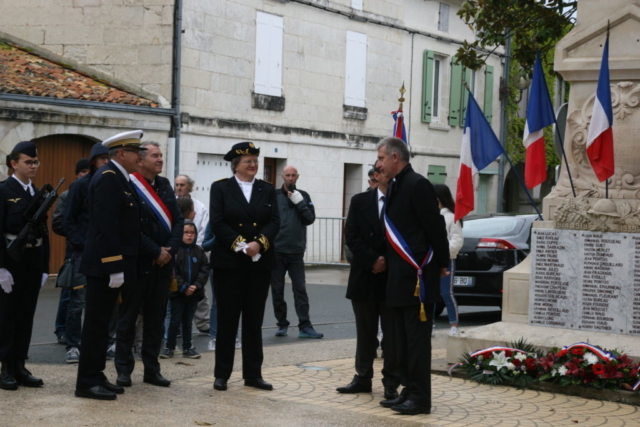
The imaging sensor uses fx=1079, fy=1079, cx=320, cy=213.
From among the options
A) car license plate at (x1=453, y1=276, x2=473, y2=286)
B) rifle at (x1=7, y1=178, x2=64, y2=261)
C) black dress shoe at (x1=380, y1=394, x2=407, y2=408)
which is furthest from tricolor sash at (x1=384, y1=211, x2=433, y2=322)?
car license plate at (x1=453, y1=276, x2=473, y2=286)

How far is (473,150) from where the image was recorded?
9.85m

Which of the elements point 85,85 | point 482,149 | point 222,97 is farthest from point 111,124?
point 482,149

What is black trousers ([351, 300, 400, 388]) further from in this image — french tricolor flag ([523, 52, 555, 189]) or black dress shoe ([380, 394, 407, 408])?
french tricolor flag ([523, 52, 555, 189])

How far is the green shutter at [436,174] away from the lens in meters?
28.7

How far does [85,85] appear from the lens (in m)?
20.0

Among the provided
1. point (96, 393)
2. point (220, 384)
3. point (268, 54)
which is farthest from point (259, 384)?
point (268, 54)

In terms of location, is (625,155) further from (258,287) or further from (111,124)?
(111,124)

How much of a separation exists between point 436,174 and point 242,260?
20976mm

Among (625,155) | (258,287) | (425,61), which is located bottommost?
(258,287)

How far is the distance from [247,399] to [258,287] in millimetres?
999

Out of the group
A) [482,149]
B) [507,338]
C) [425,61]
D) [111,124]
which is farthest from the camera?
[425,61]

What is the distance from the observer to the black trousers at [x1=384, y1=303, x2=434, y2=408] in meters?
7.50

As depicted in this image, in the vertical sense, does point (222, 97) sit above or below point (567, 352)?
above

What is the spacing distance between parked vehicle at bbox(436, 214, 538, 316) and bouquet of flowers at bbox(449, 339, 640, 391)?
15.3 ft
